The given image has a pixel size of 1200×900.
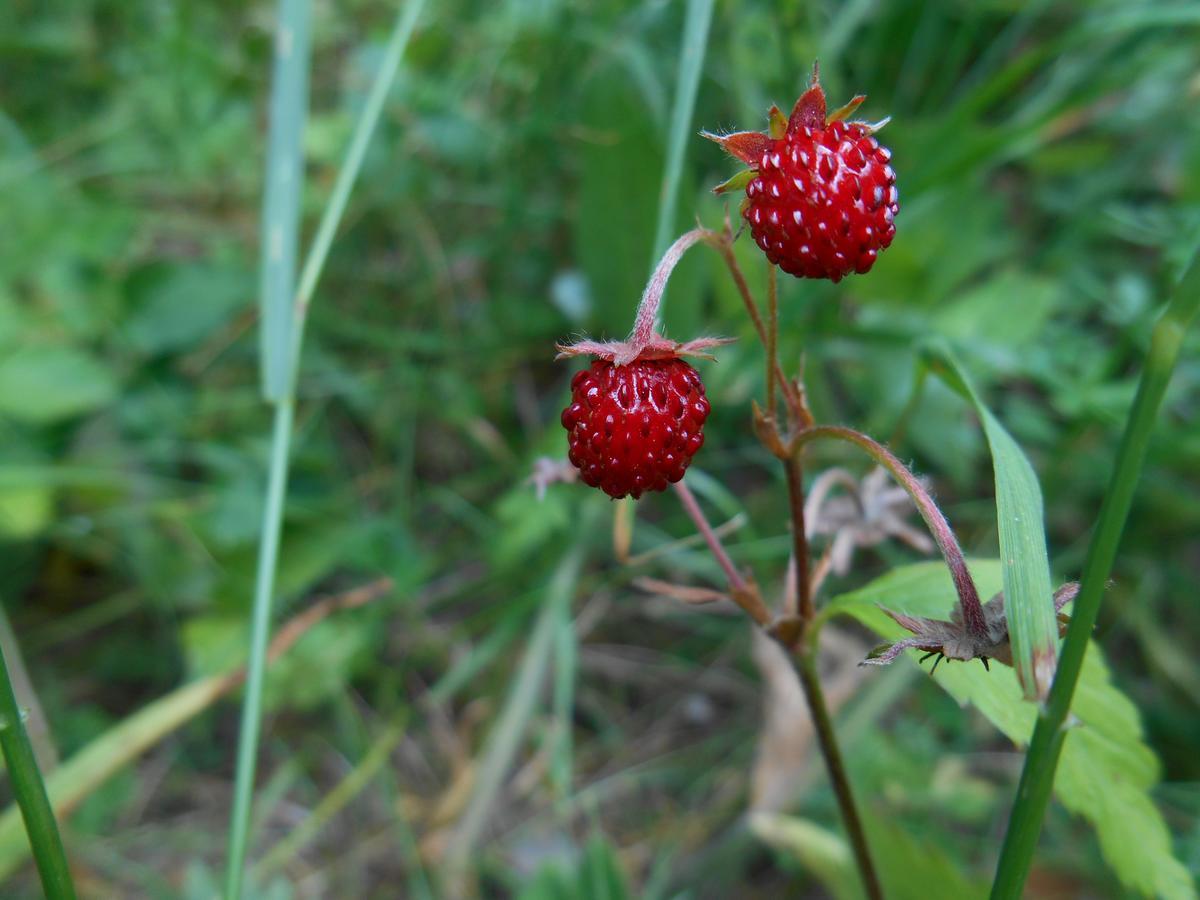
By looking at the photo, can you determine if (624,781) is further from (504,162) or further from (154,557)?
(504,162)

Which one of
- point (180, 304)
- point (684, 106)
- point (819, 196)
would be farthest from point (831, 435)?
point (180, 304)

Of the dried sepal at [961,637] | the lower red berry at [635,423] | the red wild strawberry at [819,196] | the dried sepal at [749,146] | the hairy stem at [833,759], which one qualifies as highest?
the dried sepal at [749,146]

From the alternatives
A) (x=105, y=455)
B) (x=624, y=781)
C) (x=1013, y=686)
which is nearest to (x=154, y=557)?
(x=105, y=455)

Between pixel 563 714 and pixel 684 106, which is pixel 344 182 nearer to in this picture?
pixel 684 106

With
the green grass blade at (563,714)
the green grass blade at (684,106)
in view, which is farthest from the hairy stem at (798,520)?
the green grass blade at (563,714)

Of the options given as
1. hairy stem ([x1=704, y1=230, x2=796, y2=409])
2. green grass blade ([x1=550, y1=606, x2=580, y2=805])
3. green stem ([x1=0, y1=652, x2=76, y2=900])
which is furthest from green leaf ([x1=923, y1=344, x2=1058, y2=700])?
green grass blade ([x1=550, y1=606, x2=580, y2=805])

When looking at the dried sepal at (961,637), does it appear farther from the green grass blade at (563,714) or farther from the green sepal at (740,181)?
the green grass blade at (563,714)
